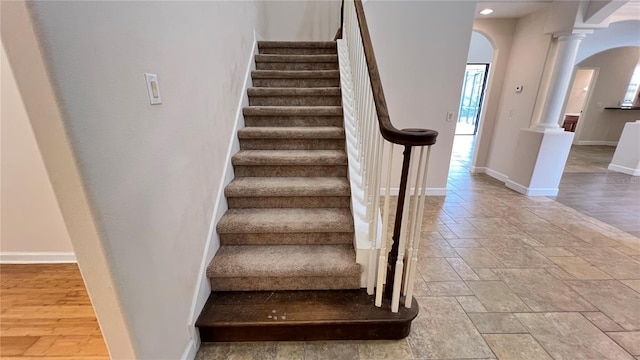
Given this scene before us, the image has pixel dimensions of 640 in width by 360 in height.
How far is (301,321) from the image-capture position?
1447 millimetres

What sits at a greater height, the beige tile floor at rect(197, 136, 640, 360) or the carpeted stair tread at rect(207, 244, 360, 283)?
the carpeted stair tread at rect(207, 244, 360, 283)

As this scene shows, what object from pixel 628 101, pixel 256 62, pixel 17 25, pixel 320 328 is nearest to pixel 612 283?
pixel 320 328

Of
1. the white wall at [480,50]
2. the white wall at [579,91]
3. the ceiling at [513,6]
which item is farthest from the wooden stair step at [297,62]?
the white wall at [579,91]

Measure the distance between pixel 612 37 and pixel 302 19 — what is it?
6.39m

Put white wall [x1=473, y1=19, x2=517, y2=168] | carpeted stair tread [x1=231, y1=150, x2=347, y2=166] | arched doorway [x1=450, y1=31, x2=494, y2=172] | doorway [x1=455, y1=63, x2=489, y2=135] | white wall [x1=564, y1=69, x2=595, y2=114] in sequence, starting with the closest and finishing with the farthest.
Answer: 1. carpeted stair tread [x1=231, y1=150, x2=347, y2=166]
2. white wall [x1=473, y1=19, x2=517, y2=168]
3. arched doorway [x1=450, y1=31, x2=494, y2=172]
4. white wall [x1=564, y1=69, x2=595, y2=114]
5. doorway [x1=455, y1=63, x2=489, y2=135]

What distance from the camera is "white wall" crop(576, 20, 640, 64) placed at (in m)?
5.29

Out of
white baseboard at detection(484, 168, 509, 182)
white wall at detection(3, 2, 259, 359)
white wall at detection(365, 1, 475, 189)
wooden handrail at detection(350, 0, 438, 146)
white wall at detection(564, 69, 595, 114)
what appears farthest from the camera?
white wall at detection(564, 69, 595, 114)

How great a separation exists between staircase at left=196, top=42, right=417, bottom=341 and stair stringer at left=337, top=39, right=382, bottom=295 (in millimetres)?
65

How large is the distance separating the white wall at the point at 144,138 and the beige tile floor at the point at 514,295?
570 millimetres

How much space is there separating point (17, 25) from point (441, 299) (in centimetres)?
227

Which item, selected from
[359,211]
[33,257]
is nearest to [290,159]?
[359,211]

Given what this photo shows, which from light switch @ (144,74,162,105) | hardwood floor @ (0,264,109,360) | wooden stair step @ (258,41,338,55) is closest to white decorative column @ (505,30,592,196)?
wooden stair step @ (258,41,338,55)

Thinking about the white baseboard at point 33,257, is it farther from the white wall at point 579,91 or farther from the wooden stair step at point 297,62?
the white wall at point 579,91

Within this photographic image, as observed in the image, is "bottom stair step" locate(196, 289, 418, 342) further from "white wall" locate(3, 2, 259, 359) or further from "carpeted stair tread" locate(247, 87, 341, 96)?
"carpeted stair tread" locate(247, 87, 341, 96)
